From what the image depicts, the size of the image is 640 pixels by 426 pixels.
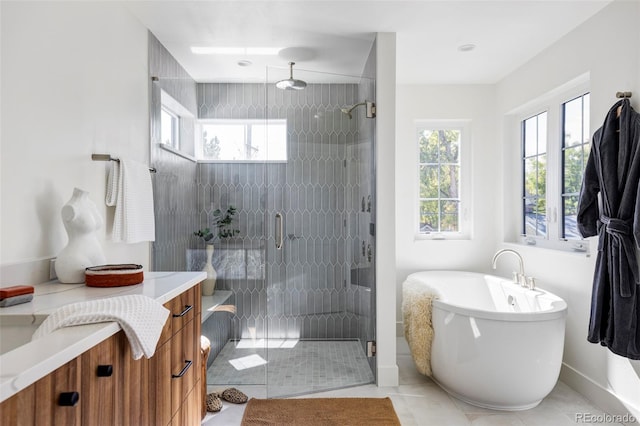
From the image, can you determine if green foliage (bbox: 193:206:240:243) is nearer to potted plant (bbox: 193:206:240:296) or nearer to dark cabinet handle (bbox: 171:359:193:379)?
potted plant (bbox: 193:206:240:296)

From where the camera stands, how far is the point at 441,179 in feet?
12.6

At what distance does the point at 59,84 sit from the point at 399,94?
2881 mm

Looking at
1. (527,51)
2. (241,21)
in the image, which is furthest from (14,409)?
(527,51)

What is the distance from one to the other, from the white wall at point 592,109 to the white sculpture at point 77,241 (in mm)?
2851

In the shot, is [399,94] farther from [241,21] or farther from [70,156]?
[70,156]

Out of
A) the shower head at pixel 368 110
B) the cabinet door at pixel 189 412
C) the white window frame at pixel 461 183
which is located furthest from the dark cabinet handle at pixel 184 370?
the white window frame at pixel 461 183

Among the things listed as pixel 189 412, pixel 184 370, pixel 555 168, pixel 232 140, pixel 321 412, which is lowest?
pixel 321 412

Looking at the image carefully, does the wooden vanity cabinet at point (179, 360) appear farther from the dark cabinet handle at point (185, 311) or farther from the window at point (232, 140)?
the window at point (232, 140)

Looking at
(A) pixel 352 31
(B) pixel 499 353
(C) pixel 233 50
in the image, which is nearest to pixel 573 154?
(B) pixel 499 353

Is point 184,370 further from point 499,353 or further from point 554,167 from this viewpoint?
point 554,167

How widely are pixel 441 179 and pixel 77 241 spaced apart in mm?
3204

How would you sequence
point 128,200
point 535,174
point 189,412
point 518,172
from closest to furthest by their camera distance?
point 189,412, point 128,200, point 535,174, point 518,172

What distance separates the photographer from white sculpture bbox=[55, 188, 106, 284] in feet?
5.08

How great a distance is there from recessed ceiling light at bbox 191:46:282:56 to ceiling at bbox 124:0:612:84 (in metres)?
0.05
